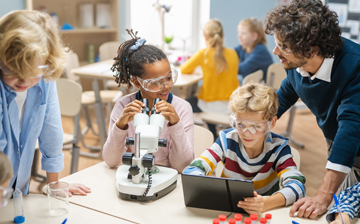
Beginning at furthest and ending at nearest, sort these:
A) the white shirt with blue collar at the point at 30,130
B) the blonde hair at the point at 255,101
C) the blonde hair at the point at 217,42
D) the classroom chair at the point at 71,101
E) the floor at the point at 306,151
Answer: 1. the blonde hair at the point at 217,42
2. the floor at the point at 306,151
3. the classroom chair at the point at 71,101
4. the blonde hair at the point at 255,101
5. the white shirt with blue collar at the point at 30,130

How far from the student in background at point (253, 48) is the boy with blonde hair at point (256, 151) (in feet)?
8.12

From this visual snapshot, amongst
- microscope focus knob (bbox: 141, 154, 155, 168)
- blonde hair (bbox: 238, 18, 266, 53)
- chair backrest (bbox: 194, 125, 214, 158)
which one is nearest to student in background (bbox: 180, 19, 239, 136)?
blonde hair (bbox: 238, 18, 266, 53)

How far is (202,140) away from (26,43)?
3.64ft

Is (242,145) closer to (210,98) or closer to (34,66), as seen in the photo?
(34,66)

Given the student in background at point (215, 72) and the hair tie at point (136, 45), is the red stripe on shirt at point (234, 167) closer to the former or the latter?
the hair tie at point (136, 45)

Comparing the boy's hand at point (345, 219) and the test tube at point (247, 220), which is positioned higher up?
the boy's hand at point (345, 219)

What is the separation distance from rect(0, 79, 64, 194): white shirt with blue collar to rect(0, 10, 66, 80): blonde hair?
0.47ft

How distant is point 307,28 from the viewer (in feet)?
4.59

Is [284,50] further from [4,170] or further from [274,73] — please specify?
[274,73]

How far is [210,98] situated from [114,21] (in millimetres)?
2140

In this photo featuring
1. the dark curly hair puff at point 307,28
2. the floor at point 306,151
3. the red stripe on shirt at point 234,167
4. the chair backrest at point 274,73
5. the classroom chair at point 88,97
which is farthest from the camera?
the classroom chair at point 88,97

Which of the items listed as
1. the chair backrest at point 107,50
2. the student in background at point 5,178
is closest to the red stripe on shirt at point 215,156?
the student in background at point 5,178

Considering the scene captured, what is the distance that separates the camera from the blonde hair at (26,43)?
1102 millimetres

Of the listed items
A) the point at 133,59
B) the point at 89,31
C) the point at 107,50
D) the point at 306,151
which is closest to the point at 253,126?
the point at 133,59
